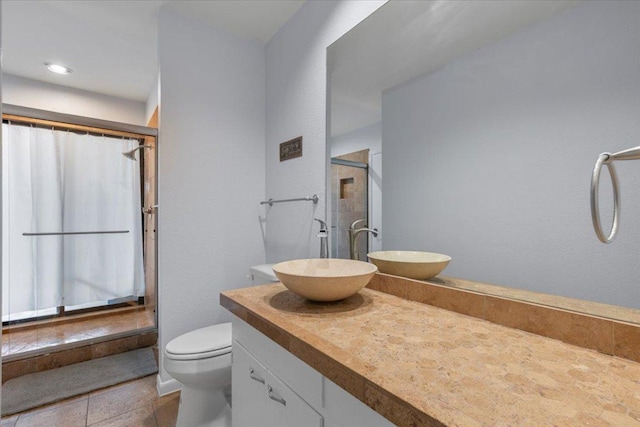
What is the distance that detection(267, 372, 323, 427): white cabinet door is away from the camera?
2.59ft

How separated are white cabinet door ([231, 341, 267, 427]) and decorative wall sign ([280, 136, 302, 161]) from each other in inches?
47.5

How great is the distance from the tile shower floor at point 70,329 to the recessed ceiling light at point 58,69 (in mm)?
2260

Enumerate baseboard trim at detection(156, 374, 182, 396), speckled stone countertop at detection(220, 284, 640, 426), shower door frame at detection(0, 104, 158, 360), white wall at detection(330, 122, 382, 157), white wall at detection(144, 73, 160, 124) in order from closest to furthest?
speckled stone countertop at detection(220, 284, 640, 426), white wall at detection(330, 122, 382, 157), baseboard trim at detection(156, 374, 182, 396), shower door frame at detection(0, 104, 158, 360), white wall at detection(144, 73, 160, 124)

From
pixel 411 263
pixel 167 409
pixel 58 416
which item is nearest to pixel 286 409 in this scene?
pixel 411 263

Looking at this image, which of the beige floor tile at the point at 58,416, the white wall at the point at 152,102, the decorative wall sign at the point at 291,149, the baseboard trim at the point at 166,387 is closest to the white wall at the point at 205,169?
the baseboard trim at the point at 166,387

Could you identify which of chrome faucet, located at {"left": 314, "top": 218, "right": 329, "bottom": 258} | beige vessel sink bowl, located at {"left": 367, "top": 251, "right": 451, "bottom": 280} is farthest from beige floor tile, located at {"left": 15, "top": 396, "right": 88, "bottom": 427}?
beige vessel sink bowl, located at {"left": 367, "top": 251, "right": 451, "bottom": 280}

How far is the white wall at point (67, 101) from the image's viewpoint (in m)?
2.89

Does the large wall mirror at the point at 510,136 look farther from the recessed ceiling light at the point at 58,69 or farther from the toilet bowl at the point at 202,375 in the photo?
the recessed ceiling light at the point at 58,69

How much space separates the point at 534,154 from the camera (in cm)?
95

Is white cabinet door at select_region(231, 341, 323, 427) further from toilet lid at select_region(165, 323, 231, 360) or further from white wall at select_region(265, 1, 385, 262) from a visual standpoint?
white wall at select_region(265, 1, 385, 262)

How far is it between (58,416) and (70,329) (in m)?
1.12

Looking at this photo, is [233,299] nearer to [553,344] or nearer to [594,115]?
[553,344]

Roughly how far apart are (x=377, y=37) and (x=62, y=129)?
255cm

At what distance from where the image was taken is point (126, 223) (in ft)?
8.82
